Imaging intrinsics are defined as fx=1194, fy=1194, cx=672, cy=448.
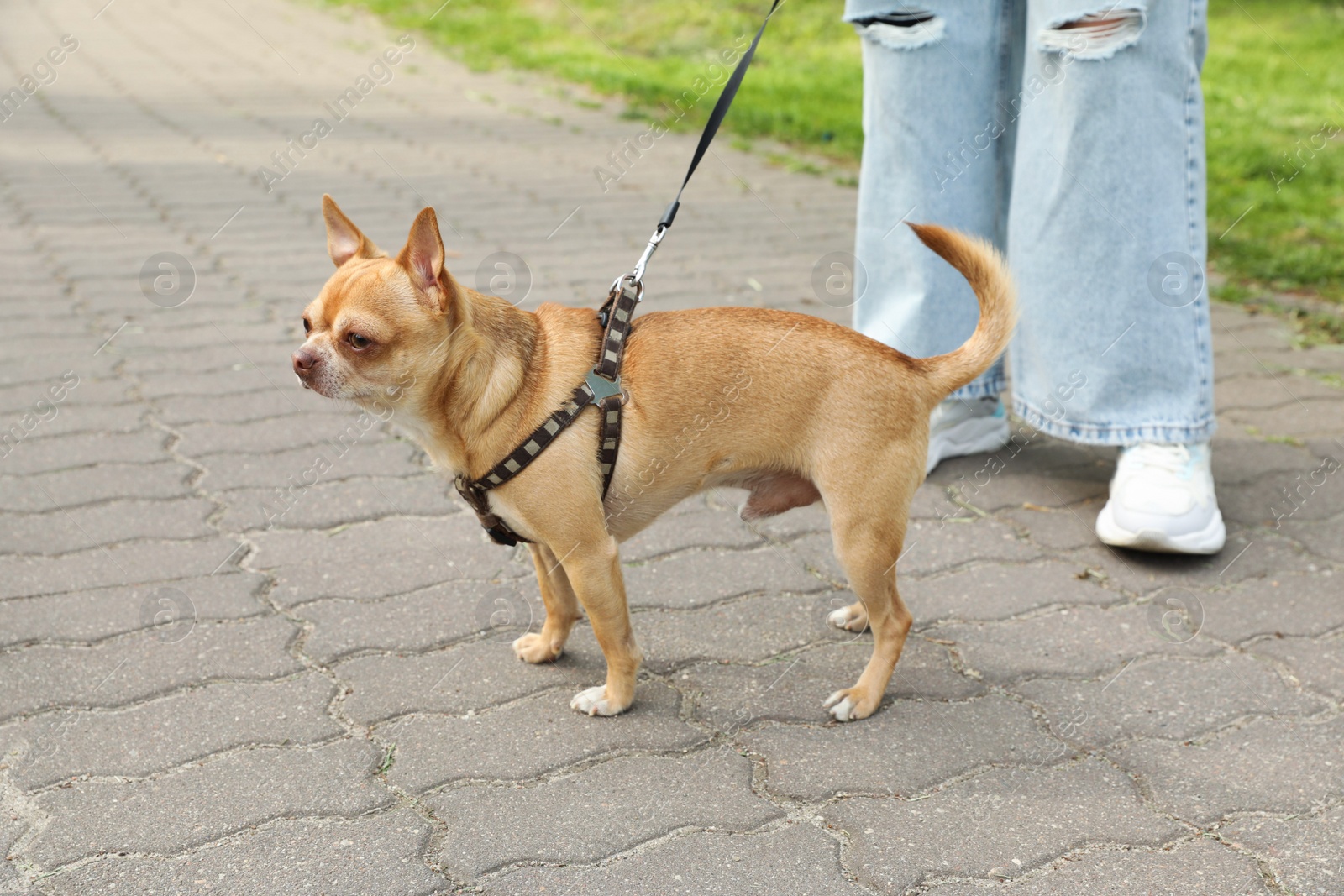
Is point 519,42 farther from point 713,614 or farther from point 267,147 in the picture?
point 713,614

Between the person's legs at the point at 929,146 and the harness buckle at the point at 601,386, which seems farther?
the person's legs at the point at 929,146

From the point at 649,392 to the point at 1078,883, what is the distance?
1349 mm

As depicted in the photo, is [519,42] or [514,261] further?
[519,42]

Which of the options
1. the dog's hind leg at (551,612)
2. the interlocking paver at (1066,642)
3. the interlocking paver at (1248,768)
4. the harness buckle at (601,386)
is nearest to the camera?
the interlocking paver at (1248,768)

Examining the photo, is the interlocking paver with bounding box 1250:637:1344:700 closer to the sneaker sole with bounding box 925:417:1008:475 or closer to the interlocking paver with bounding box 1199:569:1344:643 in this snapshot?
the interlocking paver with bounding box 1199:569:1344:643

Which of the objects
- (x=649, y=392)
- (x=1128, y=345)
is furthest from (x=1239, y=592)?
(x=649, y=392)

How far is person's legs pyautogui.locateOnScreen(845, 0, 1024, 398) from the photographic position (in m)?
3.81

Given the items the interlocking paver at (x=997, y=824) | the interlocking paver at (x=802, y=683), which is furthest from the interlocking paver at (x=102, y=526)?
the interlocking paver at (x=997, y=824)

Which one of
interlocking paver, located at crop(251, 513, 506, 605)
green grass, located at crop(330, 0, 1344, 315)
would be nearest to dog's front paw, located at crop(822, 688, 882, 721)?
interlocking paver, located at crop(251, 513, 506, 605)

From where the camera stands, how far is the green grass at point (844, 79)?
22.4ft

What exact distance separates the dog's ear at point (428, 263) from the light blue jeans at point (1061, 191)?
1.97 metres

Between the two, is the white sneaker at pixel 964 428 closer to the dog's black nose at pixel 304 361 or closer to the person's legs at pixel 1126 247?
the person's legs at pixel 1126 247

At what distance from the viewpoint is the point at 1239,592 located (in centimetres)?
345

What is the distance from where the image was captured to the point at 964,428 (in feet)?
13.9
